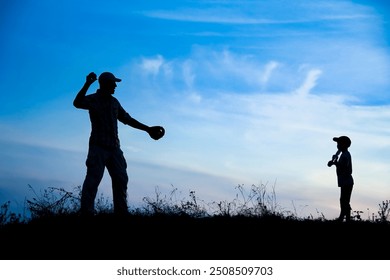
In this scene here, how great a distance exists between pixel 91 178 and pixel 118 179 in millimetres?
525

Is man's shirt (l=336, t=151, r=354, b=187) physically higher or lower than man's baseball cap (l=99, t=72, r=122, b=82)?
lower

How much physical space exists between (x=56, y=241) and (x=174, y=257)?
194 cm

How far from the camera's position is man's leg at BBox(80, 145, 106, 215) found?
28.6 ft

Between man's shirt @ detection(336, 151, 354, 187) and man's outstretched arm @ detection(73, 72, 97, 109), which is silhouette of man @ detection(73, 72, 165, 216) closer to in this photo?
man's outstretched arm @ detection(73, 72, 97, 109)

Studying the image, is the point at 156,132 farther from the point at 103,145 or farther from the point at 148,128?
the point at 103,145

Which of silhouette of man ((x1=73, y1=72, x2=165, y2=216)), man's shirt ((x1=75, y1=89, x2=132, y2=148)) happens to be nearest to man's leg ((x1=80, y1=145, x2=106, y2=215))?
silhouette of man ((x1=73, y1=72, x2=165, y2=216))

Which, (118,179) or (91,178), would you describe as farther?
(118,179)

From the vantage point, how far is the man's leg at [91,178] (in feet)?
28.6

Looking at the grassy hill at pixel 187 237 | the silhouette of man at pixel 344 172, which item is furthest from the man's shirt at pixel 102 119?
the silhouette of man at pixel 344 172

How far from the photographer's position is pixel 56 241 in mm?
7250

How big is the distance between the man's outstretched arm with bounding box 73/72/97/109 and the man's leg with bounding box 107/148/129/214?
3.51ft

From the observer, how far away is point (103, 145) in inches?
348

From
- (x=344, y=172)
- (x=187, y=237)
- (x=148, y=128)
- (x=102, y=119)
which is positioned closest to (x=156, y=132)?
(x=148, y=128)
